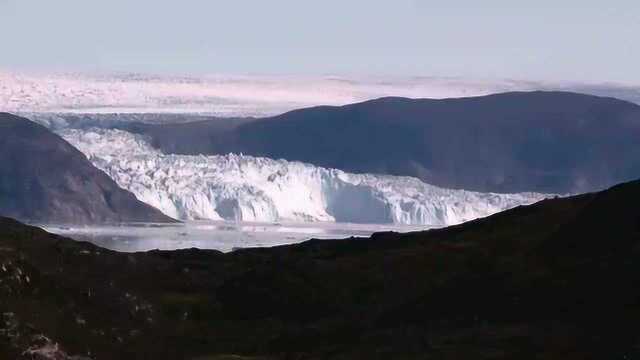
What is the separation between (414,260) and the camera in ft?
364

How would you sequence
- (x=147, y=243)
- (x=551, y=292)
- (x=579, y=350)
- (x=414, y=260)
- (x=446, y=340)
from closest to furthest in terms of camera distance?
(x=579, y=350)
(x=446, y=340)
(x=551, y=292)
(x=414, y=260)
(x=147, y=243)

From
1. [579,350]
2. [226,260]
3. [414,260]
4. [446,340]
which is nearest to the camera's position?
[579,350]

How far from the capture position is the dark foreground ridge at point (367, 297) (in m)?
84.8

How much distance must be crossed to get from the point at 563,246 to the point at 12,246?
31.5m

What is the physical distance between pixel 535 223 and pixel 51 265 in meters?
33.7

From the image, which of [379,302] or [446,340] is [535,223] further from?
[446,340]

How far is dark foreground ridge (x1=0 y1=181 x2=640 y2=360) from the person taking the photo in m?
84.8

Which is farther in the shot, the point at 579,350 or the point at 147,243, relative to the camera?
the point at 147,243

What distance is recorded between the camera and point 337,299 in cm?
10444

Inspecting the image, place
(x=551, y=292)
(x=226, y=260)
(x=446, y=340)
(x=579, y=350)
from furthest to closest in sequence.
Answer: (x=226, y=260) → (x=551, y=292) → (x=446, y=340) → (x=579, y=350)

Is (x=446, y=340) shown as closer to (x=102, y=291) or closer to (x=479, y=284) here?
(x=479, y=284)

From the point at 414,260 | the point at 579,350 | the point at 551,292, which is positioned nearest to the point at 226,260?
the point at 414,260

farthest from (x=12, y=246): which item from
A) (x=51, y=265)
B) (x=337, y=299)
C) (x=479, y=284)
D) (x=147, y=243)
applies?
(x=147, y=243)

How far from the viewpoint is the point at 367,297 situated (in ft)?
341
